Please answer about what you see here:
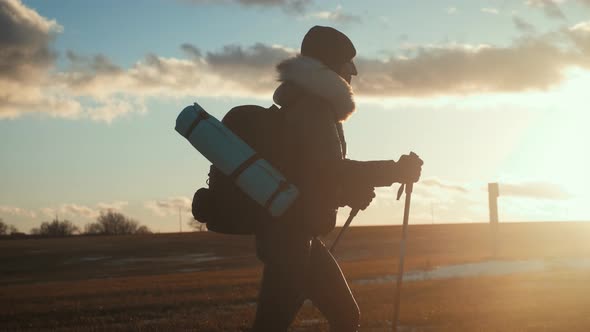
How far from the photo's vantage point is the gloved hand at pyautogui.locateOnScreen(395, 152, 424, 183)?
5.21 metres

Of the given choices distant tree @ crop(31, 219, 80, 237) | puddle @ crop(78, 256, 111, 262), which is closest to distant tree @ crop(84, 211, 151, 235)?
distant tree @ crop(31, 219, 80, 237)

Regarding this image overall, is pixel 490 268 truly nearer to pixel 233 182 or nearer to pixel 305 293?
pixel 305 293

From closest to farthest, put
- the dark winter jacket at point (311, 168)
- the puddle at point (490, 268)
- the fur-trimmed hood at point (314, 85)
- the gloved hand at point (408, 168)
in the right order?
1. the dark winter jacket at point (311, 168)
2. the fur-trimmed hood at point (314, 85)
3. the gloved hand at point (408, 168)
4. the puddle at point (490, 268)

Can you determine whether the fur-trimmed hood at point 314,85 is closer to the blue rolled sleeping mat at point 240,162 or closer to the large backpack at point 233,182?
the large backpack at point 233,182

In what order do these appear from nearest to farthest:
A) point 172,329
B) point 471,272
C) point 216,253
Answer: point 172,329 < point 471,272 < point 216,253

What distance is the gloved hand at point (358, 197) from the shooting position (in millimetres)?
5114

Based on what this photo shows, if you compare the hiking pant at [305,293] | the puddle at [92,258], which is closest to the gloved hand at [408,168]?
the hiking pant at [305,293]

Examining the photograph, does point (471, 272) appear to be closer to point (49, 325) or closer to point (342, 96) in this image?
point (49, 325)

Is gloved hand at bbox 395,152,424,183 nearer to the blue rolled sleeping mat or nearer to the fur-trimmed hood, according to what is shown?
the fur-trimmed hood

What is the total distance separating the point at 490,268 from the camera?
2836 cm

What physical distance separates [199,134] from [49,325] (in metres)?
10.5

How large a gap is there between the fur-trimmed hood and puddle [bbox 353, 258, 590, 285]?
19443 millimetres

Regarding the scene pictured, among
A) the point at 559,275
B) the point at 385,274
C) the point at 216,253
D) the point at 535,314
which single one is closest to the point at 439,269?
the point at 385,274

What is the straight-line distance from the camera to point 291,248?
15.9 ft
